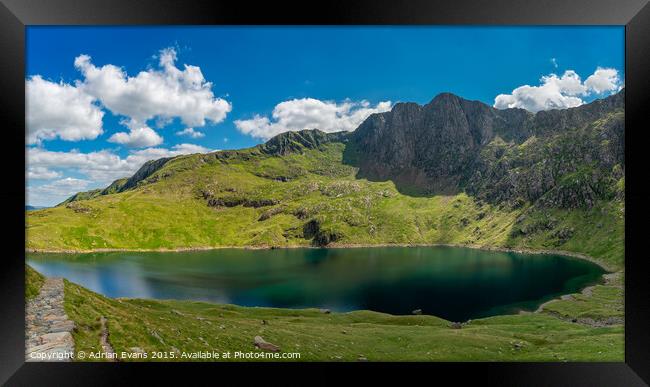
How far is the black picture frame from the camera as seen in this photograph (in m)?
9.71

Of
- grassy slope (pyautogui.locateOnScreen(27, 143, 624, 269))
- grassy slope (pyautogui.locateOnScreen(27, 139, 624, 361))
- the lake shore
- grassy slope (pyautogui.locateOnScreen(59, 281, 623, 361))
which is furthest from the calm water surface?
grassy slope (pyautogui.locateOnScreen(27, 143, 624, 269))

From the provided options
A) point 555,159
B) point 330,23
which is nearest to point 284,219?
point 555,159

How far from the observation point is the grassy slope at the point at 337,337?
43.3 feet

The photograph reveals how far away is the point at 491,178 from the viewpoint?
560ft

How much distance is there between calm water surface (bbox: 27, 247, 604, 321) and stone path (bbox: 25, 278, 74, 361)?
31231mm

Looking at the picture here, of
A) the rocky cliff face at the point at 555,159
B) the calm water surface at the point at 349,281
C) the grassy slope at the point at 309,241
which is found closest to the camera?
the grassy slope at the point at 309,241

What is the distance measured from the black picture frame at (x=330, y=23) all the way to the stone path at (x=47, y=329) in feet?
1.37

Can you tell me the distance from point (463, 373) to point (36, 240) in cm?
11744

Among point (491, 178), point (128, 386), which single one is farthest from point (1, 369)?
point (491, 178)

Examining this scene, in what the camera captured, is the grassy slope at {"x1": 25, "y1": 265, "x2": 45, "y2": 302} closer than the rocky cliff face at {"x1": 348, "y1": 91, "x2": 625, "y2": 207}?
Yes

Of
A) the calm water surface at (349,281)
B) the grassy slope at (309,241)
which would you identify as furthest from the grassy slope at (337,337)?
the calm water surface at (349,281)

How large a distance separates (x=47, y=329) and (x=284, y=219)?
450 ft

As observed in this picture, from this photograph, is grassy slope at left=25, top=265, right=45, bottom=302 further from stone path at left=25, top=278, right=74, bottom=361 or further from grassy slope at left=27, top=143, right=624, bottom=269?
grassy slope at left=27, top=143, right=624, bottom=269

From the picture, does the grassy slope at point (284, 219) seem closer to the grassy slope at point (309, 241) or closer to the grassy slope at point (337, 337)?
the grassy slope at point (309, 241)
